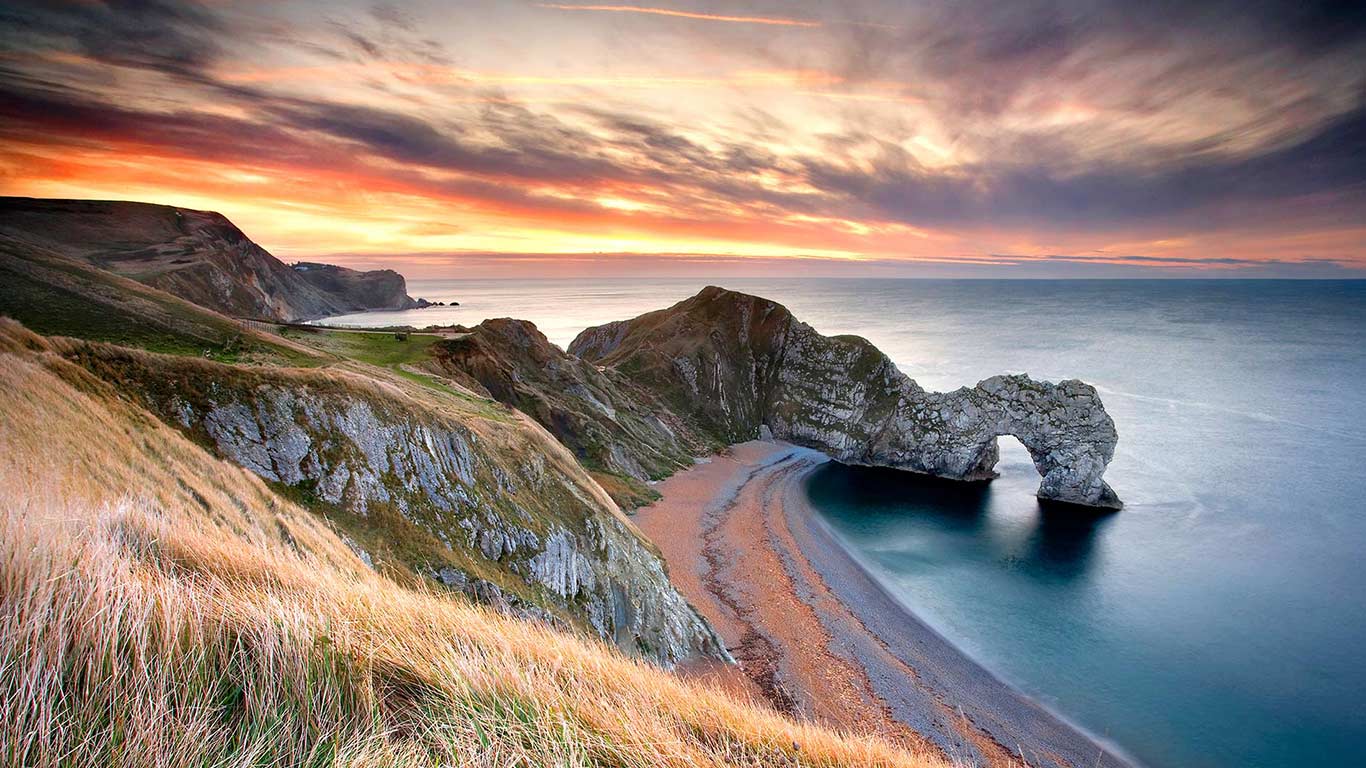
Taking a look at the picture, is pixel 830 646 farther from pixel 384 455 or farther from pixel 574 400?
pixel 574 400

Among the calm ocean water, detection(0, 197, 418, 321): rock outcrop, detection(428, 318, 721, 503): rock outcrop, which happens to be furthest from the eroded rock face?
detection(0, 197, 418, 321): rock outcrop

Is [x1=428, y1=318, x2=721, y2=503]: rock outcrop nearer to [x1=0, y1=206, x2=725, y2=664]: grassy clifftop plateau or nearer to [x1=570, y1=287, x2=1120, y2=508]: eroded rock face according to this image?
[x1=570, y1=287, x2=1120, y2=508]: eroded rock face

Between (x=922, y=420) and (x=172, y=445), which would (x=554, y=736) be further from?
(x=922, y=420)

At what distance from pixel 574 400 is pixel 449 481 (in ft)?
118

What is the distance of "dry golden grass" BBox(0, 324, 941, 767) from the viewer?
251 cm

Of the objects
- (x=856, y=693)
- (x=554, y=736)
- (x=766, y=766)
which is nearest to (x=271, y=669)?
(x=554, y=736)

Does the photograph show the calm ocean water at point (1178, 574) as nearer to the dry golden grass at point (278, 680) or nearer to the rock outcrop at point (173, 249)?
the dry golden grass at point (278, 680)

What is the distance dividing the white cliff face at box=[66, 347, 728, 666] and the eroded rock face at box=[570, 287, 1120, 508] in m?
50.5

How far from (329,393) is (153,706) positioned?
877 inches

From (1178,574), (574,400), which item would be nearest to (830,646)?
(1178,574)

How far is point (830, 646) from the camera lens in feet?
107

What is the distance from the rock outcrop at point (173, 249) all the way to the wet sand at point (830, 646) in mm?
79945

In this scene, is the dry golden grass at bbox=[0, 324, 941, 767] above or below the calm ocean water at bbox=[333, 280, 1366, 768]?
above

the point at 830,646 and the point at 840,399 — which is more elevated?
the point at 840,399
